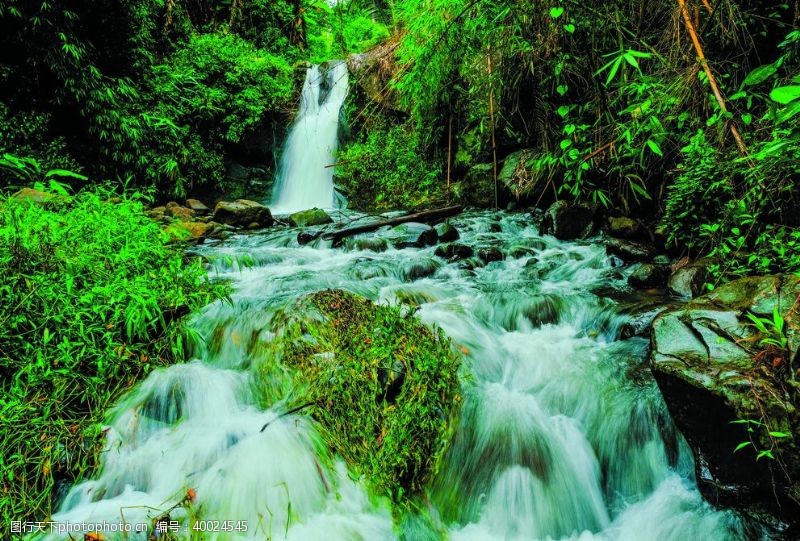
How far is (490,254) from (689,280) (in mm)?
2332

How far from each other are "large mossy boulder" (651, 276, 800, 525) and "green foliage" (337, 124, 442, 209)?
7.64m

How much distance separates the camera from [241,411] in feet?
9.24

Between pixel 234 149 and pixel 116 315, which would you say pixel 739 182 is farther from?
pixel 234 149

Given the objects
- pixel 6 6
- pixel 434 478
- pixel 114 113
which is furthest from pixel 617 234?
pixel 6 6

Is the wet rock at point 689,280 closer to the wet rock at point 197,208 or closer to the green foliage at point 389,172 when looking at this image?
the green foliage at point 389,172

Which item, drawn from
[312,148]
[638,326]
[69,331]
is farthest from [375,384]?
[312,148]

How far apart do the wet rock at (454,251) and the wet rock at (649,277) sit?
204 cm

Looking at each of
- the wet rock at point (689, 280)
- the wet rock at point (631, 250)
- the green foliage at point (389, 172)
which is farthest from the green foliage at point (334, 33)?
the wet rock at point (689, 280)

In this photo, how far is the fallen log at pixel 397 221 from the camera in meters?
6.88

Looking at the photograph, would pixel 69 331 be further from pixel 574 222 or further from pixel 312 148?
pixel 312 148

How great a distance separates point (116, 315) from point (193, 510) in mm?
1525

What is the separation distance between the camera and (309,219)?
28.1ft

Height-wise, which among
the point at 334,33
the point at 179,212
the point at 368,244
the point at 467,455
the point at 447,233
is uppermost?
the point at 334,33

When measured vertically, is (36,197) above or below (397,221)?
above
